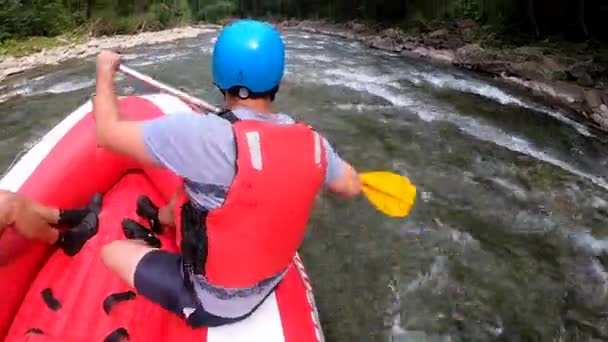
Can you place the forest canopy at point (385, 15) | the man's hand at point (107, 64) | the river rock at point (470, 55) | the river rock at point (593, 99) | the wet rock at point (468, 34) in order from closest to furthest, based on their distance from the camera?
1. the man's hand at point (107, 64)
2. the river rock at point (593, 99)
3. the river rock at point (470, 55)
4. the forest canopy at point (385, 15)
5. the wet rock at point (468, 34)

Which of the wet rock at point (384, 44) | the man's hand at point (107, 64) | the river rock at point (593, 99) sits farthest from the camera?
the wet rock at point (384, 44)

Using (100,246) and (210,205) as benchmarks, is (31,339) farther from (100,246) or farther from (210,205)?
(210,205)

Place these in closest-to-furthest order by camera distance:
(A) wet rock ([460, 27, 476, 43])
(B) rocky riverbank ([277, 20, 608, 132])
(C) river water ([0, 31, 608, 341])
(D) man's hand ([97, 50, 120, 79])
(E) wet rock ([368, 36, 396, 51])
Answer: (D) man's hand ([97, 50, 120, 79]) < (C) river water ([0, 31, 608, 341]) < (B) rocky riverbank ([277, 20, 608, 132]) < (A) wet rock ([460, 27, 476, 43]) < (E) wet rock ([368, 36, 396, 51])

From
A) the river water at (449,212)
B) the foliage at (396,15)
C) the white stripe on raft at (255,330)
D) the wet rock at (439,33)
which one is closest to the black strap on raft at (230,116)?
the white stripe on raft at (255,330)

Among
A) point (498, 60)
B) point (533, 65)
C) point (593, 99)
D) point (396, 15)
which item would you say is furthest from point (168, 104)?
point (396, 15)

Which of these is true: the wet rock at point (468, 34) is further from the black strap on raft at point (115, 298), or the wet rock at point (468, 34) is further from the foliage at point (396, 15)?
the black strap on raft at point (115, 298)

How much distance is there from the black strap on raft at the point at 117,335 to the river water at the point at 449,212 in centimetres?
126

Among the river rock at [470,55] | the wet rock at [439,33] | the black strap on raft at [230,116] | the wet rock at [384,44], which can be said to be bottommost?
the wet rock at [384,44]

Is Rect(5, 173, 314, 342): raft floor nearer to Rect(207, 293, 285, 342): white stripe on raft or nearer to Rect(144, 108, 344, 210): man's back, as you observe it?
Rect(207, 293, 285, 342): white stripe on raft

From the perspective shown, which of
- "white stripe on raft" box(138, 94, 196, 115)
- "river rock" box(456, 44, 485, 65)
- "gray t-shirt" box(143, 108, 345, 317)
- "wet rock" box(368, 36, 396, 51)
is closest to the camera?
"gray t-shirt" box(143, 108, 345, 317)

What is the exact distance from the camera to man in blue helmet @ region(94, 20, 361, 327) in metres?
1.77

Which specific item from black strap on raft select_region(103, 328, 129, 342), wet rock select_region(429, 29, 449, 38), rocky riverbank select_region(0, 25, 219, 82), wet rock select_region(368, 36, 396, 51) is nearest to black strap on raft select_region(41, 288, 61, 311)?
black strap on raft select_region(103, 328, 129, 342)

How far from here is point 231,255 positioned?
1.85 metres

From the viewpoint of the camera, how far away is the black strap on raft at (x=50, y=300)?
228cm
